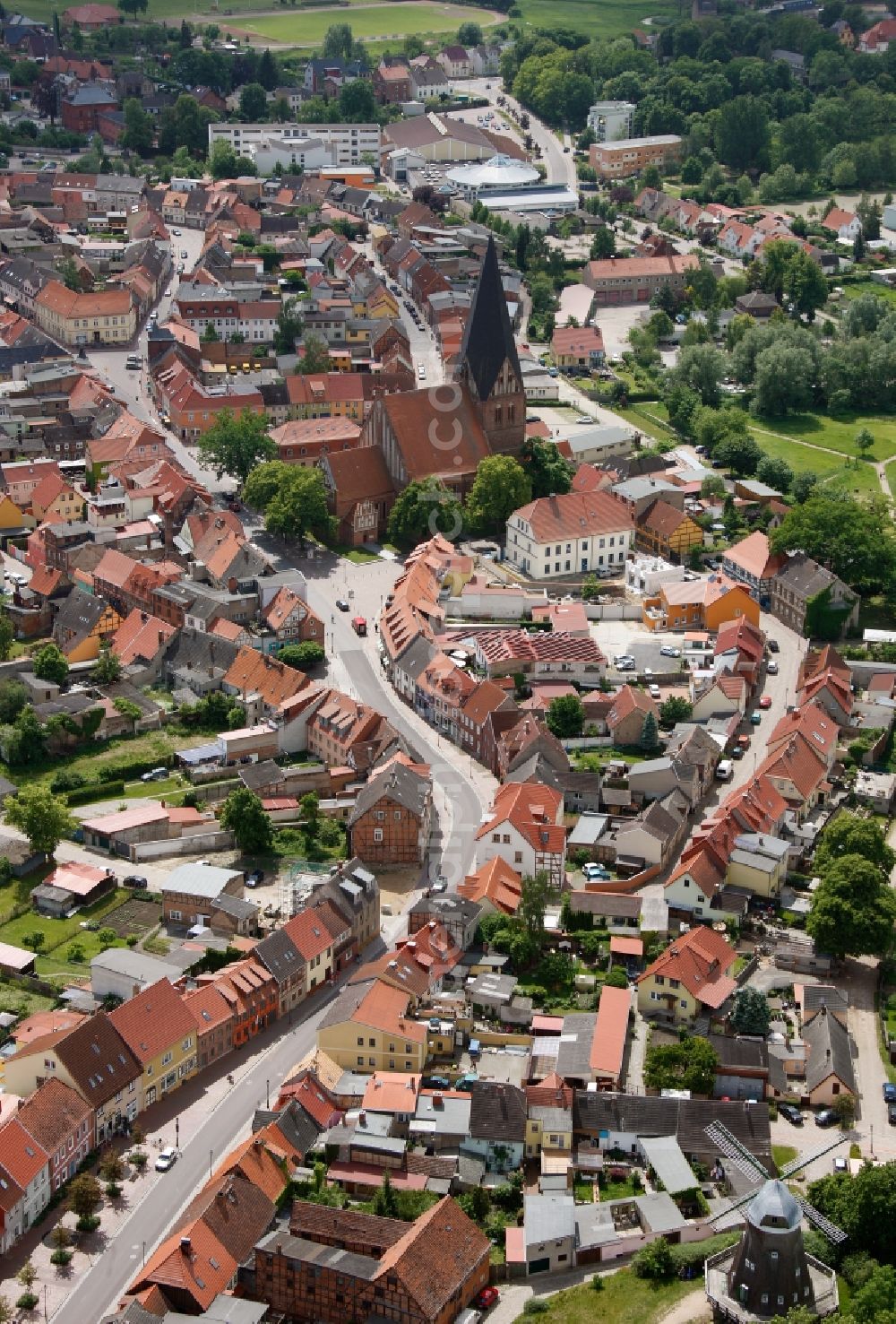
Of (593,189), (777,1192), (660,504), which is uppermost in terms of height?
(777,1192)

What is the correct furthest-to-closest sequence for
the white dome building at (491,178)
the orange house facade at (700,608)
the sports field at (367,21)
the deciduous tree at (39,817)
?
the sports field at (367,21), the white dome building at (491,178), the orange house facade at (700,608), the deciduous tree at (39,817)

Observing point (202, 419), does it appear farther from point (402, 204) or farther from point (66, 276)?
point (402, 204)

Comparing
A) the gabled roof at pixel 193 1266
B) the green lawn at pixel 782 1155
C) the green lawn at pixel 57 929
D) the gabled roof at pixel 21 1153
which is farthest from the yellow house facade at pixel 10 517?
the green lawn at pixel 782 1155

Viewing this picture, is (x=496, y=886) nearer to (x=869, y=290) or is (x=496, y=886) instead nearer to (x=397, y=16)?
(x=869, y=290)

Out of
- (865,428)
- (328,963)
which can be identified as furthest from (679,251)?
(328,963)

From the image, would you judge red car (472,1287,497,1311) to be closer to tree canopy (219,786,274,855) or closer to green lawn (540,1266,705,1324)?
green lawn (540,1266,705,1324)

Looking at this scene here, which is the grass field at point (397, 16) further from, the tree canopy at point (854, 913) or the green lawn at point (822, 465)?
the tree canopy at point (854, 913)
